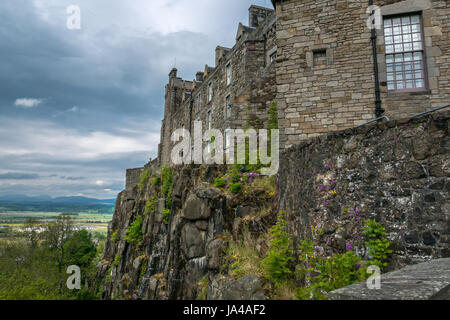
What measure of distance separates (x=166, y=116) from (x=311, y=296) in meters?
36.0

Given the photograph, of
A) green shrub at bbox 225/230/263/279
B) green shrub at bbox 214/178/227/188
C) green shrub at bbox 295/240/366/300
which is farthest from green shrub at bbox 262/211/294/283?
green shrub at bbox 214/178/227/188

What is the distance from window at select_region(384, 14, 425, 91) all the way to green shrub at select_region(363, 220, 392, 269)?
19.9 ft

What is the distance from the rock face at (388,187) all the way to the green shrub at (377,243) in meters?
0.11

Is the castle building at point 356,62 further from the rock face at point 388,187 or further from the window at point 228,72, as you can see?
the window at point 228,72

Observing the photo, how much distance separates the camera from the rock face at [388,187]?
175 inches

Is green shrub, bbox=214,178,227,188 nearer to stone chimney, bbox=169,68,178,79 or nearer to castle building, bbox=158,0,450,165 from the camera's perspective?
castle building, bbox=158,0,450,165

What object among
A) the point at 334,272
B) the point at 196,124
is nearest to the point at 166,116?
the point at 196,124

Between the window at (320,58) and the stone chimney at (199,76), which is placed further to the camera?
the stone chimney at (199,76)

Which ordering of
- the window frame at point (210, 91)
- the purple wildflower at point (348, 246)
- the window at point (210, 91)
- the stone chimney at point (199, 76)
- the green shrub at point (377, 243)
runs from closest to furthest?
the green shrub at point (377, 243), the purple wildflower at point (348, 246), the window frame at point (210, 91), the window at point (210, 91), the stone chimney at point (199, 76)

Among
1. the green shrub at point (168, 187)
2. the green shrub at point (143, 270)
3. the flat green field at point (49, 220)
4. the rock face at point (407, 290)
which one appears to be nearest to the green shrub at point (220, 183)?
the green shrub at point (168, 187)

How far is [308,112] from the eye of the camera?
9.69m

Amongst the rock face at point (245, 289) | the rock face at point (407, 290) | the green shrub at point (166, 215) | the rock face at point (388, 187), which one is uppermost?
the rock face at point (388, 187)

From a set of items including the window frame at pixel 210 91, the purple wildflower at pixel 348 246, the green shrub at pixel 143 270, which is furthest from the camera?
the window frame at pixel 210 91
